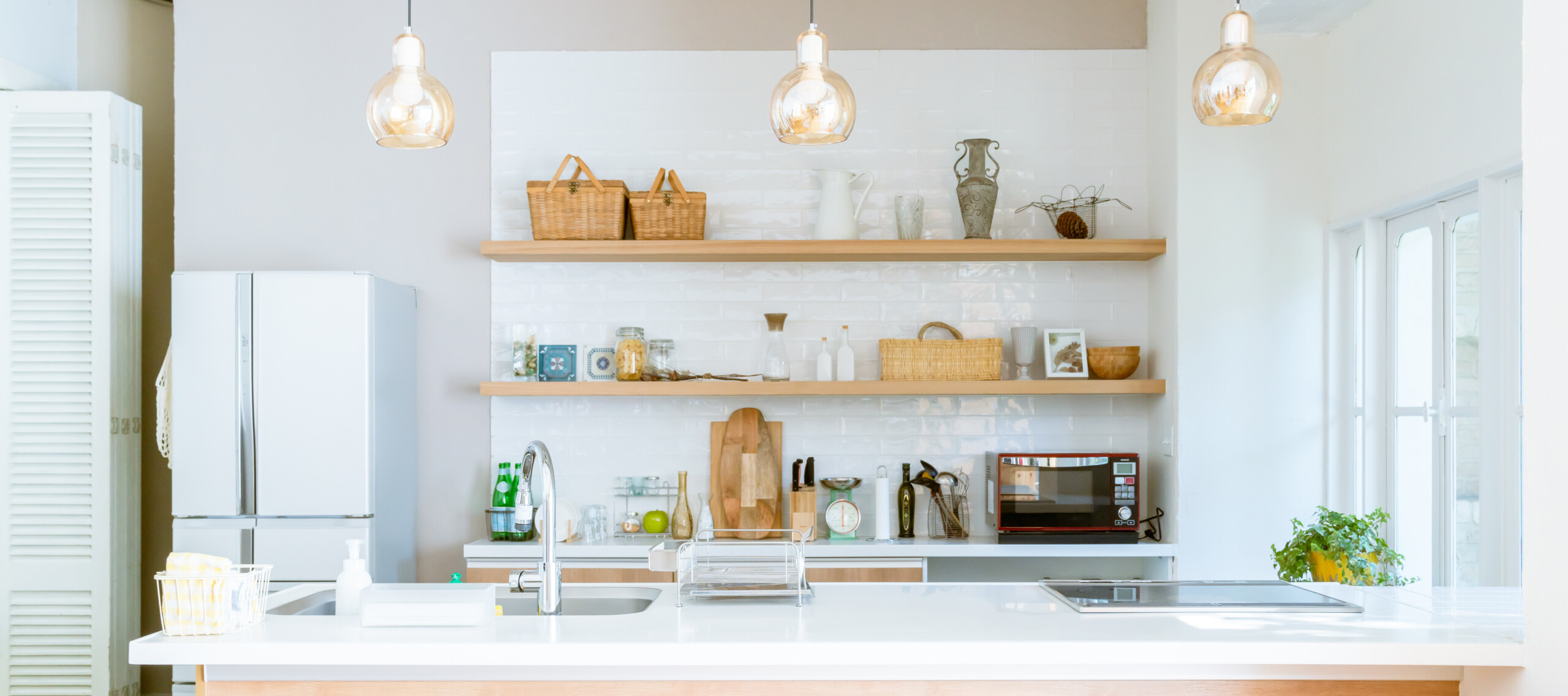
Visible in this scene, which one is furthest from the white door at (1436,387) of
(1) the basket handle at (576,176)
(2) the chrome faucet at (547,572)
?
(1) the basket handle at (576,176)

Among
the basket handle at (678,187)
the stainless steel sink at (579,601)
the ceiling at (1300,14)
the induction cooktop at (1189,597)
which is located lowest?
the stainless steel sink at (579,601)

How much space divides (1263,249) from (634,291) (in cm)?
236

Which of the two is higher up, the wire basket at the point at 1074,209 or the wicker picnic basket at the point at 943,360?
the wire basket at the point at 1074,209

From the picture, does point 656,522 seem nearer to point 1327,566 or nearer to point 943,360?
point 943,360

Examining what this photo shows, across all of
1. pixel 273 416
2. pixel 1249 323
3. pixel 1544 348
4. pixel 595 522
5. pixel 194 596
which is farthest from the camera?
pixel 595 522

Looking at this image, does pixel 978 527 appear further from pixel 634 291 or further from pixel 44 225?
pixel 44 225

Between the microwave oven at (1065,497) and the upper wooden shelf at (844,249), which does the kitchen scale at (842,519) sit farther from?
the upper wooden shelf at (844,249)

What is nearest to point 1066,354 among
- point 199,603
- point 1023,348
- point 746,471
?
point 1023,348

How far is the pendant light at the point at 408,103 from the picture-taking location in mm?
2111

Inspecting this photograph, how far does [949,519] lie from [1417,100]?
80.2 inches

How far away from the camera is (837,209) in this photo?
392cm

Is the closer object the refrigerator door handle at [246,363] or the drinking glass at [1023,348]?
the refrigerator door handle at [246,363]

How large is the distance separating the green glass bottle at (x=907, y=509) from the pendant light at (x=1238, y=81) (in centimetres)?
208

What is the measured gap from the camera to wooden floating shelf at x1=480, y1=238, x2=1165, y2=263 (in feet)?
12.3
